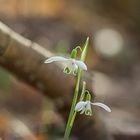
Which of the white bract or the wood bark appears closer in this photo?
the white bract

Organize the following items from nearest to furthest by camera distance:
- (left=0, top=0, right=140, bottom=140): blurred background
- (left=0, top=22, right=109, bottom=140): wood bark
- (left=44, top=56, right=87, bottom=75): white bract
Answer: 1. (left=44, top=56, right=87, bottom=75): white bract
2. (left=0, top=22, right=109, bottom=140): wood bark
3. (left=0, top=0, right=140, bottom=140): blurred background

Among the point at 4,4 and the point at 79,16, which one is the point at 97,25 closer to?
the point at 79,16

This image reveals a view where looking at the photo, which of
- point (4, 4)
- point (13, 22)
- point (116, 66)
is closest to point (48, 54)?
point (116, 66)

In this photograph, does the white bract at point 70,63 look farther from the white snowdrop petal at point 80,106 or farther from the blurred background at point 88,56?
the blurred background at point 88,56

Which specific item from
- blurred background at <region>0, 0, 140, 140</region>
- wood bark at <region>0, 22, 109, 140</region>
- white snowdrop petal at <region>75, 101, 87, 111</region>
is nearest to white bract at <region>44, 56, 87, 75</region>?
white snowdrop petal at <region>75, 101, 87, 111</region>

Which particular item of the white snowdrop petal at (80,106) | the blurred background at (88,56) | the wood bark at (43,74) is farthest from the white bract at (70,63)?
the blurred background at (88,56)

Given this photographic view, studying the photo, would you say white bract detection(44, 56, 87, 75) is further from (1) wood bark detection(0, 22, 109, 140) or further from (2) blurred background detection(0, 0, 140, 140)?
(2) blurred background detection(0, 0, 140, 140)

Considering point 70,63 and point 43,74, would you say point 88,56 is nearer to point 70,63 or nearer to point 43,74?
point 43,74
